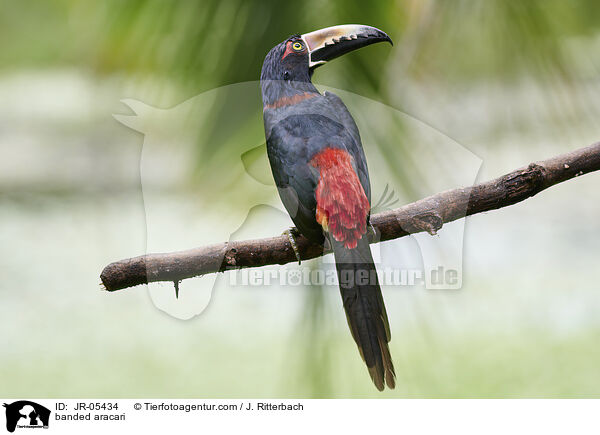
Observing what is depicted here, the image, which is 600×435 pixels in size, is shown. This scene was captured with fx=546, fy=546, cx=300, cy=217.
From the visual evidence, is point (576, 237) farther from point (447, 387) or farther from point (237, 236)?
point (237, 236)

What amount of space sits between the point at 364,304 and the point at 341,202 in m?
0.21

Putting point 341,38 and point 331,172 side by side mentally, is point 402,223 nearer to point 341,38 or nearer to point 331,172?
point 331,172

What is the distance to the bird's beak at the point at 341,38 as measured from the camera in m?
1.16

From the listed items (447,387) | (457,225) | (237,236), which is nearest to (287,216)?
(237,236)

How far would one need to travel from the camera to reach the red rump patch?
1.10 meters

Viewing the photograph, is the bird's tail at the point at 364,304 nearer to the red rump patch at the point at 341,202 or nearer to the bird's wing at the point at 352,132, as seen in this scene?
the red rump patch at the point at 341,202

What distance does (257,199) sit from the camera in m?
1.26

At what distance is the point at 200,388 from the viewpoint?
4.28 feet

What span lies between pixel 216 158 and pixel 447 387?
2.49ft
